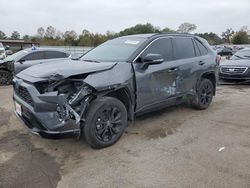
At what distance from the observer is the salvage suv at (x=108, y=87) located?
3.65m

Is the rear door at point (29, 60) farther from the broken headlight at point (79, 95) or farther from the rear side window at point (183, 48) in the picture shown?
the broken headlight at point (79, 95)

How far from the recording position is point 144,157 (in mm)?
3896

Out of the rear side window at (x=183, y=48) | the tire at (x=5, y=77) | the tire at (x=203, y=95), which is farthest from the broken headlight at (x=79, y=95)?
the tire at (x=5, y=77)

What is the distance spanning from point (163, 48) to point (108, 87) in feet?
5.67

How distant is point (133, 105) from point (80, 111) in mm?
1073

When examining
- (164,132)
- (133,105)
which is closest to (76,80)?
(133,105)

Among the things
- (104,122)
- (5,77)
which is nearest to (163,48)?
(104,122)

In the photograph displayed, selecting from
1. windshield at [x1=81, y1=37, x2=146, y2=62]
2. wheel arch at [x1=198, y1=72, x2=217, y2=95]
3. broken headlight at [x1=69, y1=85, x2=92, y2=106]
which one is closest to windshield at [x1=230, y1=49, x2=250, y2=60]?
wheel arch at [x1=198, y1=72, x2=217, y2=95]

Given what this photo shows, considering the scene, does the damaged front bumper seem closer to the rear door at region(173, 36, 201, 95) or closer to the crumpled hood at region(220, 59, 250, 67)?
the rear door at region(173, 36, 201, 95)

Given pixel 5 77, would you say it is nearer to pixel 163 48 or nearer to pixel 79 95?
pixel 163 48

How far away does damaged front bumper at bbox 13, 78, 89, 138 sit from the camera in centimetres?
357

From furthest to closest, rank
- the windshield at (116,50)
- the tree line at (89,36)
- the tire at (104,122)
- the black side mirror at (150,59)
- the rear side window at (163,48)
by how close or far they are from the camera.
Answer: the tree line at (89,36)
the rear side window at (163,48)
the windshield at (116,50)
the black side mirror at (150,59)
the tire at (104,122)

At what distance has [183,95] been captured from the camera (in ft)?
18.4

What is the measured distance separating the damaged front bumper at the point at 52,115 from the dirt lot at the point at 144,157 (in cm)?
→ 45
